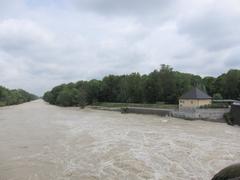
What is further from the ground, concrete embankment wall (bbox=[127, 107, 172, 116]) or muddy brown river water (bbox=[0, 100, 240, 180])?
concrete embankment wall (bbox=[127, 107, 172, 116])

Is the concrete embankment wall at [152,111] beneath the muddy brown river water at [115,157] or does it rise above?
above

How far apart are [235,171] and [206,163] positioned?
8.27 metres

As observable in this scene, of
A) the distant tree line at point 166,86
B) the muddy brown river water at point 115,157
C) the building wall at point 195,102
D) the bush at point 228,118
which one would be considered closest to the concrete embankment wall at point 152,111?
the building wall at point 195,102

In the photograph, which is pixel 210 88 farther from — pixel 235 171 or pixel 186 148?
pixel 235 171

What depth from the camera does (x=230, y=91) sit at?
58094 millimetres

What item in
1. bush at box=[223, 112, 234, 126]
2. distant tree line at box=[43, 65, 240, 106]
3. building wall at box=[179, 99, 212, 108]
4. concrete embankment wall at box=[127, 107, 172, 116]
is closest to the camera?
bush at box=[223, 112, 234, 126]

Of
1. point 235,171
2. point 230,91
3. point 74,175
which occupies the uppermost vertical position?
point 230,91

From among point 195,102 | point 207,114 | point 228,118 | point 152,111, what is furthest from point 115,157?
point 152,111


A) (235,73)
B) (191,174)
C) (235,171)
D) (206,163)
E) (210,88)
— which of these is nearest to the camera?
(235,171)

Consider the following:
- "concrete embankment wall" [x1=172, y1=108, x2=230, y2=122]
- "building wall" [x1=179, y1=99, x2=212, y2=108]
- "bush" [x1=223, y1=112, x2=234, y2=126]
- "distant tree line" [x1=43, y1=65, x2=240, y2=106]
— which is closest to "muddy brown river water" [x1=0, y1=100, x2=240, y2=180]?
"bush" [x1=223, y1=112, x2=234, y2=126]

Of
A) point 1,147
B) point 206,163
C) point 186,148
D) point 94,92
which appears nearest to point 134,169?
point 206,163

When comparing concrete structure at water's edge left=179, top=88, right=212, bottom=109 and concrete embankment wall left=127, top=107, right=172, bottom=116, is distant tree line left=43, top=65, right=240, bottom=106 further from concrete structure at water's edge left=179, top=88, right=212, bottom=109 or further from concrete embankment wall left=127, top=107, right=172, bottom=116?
concrete structure at water's edge left=179, top=88, right=212, bottom=109

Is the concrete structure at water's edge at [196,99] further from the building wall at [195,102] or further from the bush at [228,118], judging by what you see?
the bush at [228,118]

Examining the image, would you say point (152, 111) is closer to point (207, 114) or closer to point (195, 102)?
point (195, 102)
